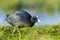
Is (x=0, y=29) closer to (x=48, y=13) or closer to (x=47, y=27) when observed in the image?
(x=47, y=27)

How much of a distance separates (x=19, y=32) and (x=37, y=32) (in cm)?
47

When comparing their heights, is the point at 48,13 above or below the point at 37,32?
above

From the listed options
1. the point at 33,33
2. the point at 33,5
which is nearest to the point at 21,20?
the point at 33,33

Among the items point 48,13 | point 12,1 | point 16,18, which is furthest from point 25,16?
point 12,1

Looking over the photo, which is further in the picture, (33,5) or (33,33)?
(33,5)

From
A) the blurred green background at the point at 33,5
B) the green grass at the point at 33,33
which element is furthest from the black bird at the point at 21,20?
the blurred green background at the point at 33,5

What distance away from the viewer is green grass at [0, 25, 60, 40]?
8336 millimetres

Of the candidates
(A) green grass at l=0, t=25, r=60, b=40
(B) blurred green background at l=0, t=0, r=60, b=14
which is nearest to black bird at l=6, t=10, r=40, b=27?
(A) green grass at l=0, t=25, r=60, b=40

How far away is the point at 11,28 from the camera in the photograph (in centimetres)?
906

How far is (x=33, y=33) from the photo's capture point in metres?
8.55

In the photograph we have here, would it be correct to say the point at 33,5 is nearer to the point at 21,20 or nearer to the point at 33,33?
the point at 21,20

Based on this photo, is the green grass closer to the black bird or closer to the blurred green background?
the black bird

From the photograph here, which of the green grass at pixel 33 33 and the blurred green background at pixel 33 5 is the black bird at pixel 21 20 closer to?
the green grass at pixel 33 33

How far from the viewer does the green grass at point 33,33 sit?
8.34 m
